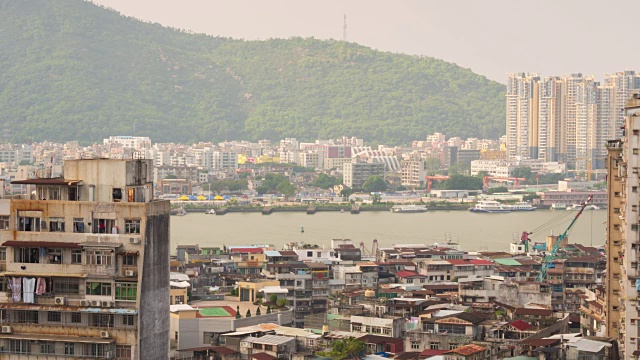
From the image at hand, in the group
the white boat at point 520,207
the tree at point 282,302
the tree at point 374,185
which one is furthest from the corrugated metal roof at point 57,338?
the tree at point 374,185

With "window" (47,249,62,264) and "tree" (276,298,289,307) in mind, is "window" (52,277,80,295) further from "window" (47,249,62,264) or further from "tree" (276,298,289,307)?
"tree" (276,298,289,307)

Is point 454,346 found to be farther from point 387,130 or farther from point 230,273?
point 387,130

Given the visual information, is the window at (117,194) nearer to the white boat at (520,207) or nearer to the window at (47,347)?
the window at (47,347)

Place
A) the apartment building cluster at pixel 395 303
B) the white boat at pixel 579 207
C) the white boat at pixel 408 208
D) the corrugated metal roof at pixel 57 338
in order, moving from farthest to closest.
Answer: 1. the white boat at pixel 408 208
2. the white boat at pixel 579 207
3. the apartment building cluster at pixel 395 303
4. the corrugated metal roof at pixel 57 338

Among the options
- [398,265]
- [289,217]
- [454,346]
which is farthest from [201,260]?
[289,217]

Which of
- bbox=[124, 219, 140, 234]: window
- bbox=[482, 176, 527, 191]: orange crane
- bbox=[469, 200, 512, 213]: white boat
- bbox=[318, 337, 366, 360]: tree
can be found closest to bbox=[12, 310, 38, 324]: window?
bbox=[124, 219, 140, 234]: window

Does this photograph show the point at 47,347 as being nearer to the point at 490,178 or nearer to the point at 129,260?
the point at 129,260
